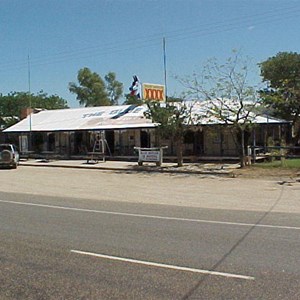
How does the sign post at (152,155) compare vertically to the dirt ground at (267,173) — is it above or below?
above

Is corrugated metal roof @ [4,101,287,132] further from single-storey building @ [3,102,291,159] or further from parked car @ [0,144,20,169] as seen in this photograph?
parked car @ [0,144,20,169]

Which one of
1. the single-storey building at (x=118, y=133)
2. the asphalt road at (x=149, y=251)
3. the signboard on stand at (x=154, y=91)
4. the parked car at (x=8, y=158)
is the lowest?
the asphalt road at (x=149, y=251)

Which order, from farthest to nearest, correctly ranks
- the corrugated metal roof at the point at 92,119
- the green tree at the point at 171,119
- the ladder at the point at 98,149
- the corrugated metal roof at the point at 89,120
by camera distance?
the corrugated metal roof at the point at 89,120 → the corrugated metal roof at the point at 92,119 → the ladder at the point at 98,149 → the green tree at the point at 171,119

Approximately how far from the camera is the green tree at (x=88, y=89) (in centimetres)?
8269

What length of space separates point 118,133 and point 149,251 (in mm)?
30224

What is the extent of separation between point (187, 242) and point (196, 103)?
846 inches

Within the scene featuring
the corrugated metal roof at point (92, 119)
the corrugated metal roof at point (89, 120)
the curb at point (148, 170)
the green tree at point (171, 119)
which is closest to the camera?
the curb at point (148, 170)

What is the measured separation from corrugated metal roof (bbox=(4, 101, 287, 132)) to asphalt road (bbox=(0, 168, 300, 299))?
18.1m

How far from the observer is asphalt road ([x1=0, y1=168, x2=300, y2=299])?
5.30 meters

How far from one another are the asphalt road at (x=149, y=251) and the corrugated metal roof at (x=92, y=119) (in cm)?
1808

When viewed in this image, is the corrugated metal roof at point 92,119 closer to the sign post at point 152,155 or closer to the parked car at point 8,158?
the sign post at point 152,155

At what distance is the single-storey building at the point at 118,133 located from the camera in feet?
102

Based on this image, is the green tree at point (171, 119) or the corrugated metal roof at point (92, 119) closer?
the green tree at point (171, 119)

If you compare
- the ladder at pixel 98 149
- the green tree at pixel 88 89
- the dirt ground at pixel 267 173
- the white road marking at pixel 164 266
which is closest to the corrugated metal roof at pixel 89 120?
the ladder at pixel 98 149
